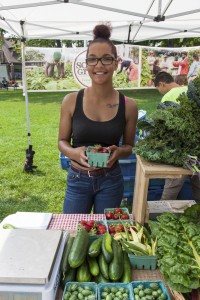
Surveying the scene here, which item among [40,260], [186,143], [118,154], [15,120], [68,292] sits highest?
[186,143]

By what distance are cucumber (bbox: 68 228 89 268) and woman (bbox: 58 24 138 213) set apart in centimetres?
56

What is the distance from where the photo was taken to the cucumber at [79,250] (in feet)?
5.23

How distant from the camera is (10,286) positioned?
1.37 metres

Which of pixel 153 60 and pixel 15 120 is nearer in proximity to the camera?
pixel 15 120

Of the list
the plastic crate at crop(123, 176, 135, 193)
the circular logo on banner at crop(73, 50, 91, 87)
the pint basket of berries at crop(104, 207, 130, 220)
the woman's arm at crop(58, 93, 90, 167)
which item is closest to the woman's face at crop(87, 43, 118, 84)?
the woman's arm at crop(58, 93, 90, 167)

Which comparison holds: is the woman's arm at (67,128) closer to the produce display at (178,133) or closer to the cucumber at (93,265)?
the produce display at (178,133)

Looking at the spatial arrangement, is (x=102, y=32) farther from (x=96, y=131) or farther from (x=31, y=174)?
(x=31, y=174)

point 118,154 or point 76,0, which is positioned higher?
point 76,0

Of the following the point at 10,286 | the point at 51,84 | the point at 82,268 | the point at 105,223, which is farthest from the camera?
the point at 51,84

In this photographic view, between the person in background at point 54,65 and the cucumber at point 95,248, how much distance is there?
26.8 ft

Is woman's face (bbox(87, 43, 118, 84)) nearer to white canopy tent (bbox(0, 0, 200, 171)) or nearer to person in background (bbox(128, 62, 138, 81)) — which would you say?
white canopy tent (bbox(0, 0, 200, 171))

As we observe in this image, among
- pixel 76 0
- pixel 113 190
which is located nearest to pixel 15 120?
pixel 76 0

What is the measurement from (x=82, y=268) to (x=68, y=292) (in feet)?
0.60

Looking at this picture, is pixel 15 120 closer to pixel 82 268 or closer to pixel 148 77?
pixel 148 77
